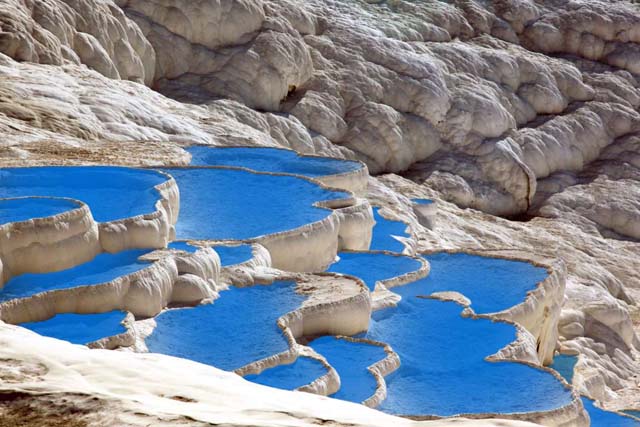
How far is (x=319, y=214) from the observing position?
15180mm

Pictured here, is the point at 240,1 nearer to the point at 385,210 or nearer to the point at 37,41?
the point at 37,41

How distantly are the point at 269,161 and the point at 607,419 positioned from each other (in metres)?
8.31

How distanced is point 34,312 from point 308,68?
19.3 meters

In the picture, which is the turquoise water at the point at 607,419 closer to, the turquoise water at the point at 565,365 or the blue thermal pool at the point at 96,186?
the turquoise water at the point at 565,365

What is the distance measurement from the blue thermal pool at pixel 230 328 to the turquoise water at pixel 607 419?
408cm

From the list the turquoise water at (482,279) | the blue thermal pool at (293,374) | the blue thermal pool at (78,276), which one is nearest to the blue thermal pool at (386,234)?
the turquoise water at (482,279)

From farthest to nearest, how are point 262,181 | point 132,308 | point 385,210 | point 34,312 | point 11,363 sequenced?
point 385,210
point 262,181
point 132,308
point 34,312
point 11,363

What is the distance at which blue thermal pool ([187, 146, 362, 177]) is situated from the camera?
726 inches

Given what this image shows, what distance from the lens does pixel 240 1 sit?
28.0 metres

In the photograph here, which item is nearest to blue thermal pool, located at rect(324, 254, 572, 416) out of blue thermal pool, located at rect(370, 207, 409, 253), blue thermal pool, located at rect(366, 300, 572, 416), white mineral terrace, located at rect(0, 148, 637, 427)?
blue thermal pool, located at rect(366, 300, 572, 416)

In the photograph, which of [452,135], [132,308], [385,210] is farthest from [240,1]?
[132,308]

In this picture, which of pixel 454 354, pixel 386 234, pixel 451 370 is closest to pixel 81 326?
pixel 451 370

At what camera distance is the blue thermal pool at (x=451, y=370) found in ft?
36.7

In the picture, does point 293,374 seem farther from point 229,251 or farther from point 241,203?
point 241,203
